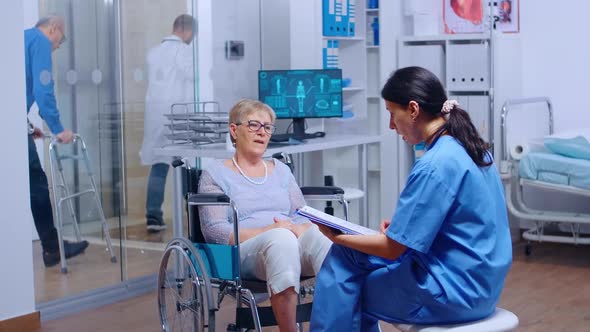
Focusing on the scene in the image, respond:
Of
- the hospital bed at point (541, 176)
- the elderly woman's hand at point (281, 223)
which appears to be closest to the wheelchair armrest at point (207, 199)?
the elderly woman's hand at point (281, 223)

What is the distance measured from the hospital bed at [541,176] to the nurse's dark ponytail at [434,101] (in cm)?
291

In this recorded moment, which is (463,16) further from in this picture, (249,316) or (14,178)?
(249,316)

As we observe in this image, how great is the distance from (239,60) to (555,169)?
6.71ft

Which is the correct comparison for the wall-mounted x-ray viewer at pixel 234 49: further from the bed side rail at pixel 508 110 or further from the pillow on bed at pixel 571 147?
the pillow on bed at pixel 571 147

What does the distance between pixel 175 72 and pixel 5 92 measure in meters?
1.38

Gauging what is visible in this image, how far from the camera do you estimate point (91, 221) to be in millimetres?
4914

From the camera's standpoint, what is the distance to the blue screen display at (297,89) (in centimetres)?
537

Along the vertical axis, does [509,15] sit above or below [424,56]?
above

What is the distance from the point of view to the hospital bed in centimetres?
541

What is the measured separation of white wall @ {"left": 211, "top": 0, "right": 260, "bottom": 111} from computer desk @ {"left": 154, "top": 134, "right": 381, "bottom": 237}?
628mm

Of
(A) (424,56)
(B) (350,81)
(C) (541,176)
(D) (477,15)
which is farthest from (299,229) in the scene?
(D) (477,15)

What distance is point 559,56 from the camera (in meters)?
6.21

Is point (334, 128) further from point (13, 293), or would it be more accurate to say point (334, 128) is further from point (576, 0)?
point (13, 293)

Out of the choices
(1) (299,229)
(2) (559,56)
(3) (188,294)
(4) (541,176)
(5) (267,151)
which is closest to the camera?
(1) (299,229)
